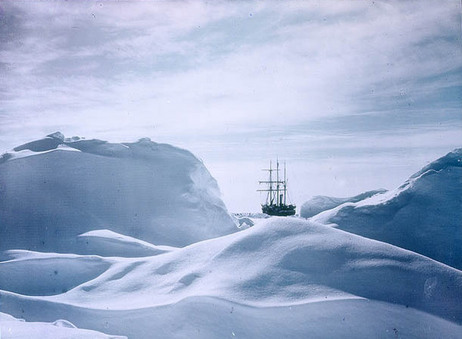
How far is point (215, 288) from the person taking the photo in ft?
14.5

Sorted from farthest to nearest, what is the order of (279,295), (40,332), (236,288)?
(236,288) < (279,295) < (40,332)

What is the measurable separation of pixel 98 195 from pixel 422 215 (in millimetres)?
9269

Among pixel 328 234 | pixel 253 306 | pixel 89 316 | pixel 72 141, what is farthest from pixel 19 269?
pixel 72 141

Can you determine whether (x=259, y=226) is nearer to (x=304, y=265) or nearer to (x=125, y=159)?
(x=304, y=265)

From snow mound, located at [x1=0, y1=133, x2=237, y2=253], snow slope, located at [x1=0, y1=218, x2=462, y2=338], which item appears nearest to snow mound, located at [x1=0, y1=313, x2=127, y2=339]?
snow slope, located at [x1=0, y1=218, x2=462, y2=338]

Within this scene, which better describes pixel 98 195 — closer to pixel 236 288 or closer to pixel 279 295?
pixel 236 288

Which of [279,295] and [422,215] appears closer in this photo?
[279,295]

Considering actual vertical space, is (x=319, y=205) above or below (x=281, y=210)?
above

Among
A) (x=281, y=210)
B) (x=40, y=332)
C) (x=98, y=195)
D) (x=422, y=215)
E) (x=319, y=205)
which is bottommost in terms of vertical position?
(x=281, y=210)

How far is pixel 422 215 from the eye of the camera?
430 inches

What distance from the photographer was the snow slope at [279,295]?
404cm

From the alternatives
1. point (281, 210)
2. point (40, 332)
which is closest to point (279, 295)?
point (40, 332)

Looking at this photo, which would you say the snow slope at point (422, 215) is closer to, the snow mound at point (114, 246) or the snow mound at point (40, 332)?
the snow mound at point (114, 246)

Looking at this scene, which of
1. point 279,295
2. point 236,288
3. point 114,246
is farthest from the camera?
point 114,246
